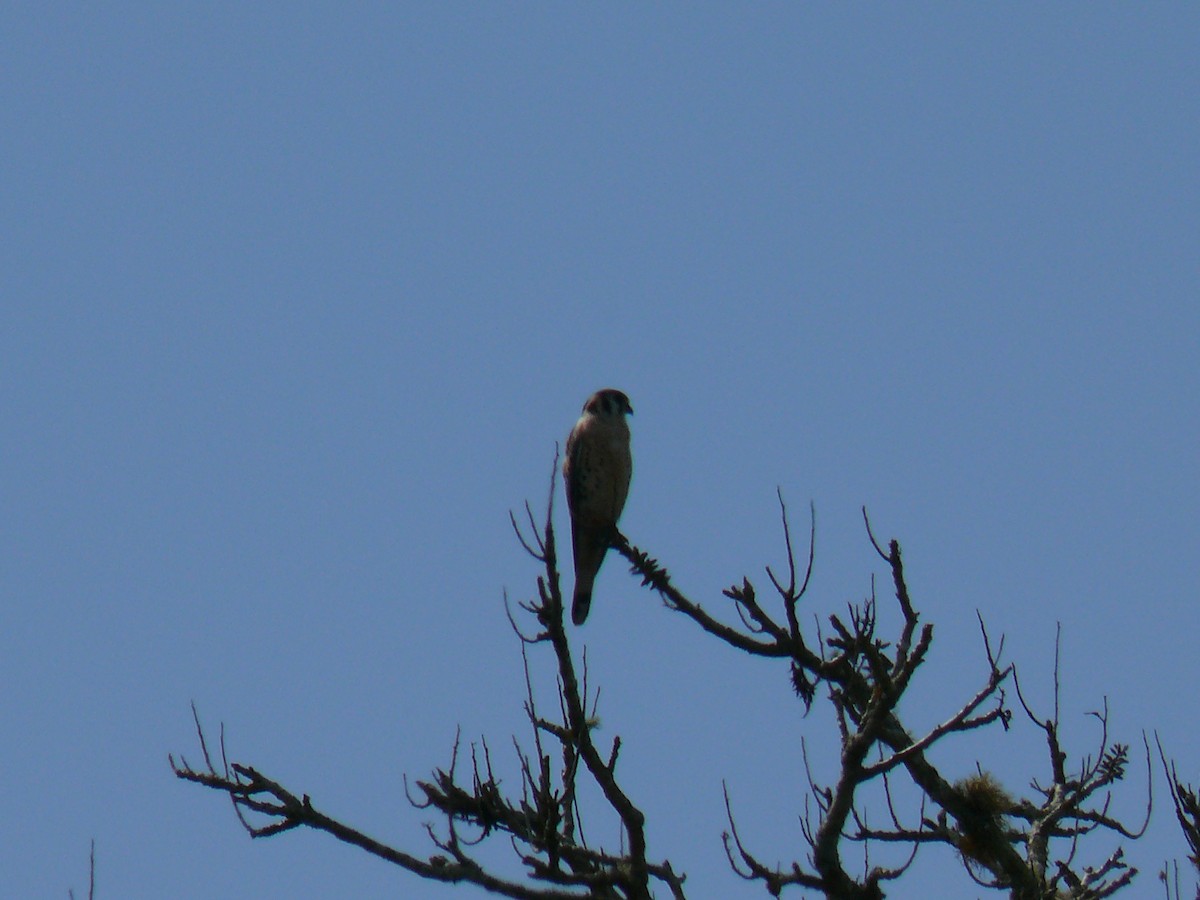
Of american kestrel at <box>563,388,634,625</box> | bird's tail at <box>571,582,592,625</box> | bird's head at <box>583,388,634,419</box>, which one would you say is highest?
bird's head at <box>583,388,634,419</box>

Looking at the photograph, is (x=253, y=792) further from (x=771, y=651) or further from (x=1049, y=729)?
(x=1049, y=729)

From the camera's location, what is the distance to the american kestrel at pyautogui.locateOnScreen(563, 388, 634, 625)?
9188 mm

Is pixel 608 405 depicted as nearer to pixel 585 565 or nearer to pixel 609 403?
pixel 609 403

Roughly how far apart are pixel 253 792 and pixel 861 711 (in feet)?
7.39

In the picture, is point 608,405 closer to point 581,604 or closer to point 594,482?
point 594,482

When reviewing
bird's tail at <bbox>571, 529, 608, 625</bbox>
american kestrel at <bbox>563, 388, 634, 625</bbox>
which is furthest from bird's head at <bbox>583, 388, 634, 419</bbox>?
bird's tail at <bbox>571, 529, 608, 625</bbox>

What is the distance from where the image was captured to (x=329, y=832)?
558 centimetres

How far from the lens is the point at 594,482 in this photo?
921 centimetres

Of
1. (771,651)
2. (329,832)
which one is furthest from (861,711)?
A: (329,832)

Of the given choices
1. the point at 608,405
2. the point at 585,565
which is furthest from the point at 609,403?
the point at 585,565

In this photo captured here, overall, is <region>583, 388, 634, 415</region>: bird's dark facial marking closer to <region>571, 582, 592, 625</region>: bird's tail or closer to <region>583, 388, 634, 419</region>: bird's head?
<region>583, 388, 634, 419</region>: bird's head

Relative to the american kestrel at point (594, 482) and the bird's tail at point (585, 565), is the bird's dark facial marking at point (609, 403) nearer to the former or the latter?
the american kestrel at point (594, 482)

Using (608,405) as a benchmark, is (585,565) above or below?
below

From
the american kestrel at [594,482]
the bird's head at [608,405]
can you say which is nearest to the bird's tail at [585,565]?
the american kestrel at [594,482]
